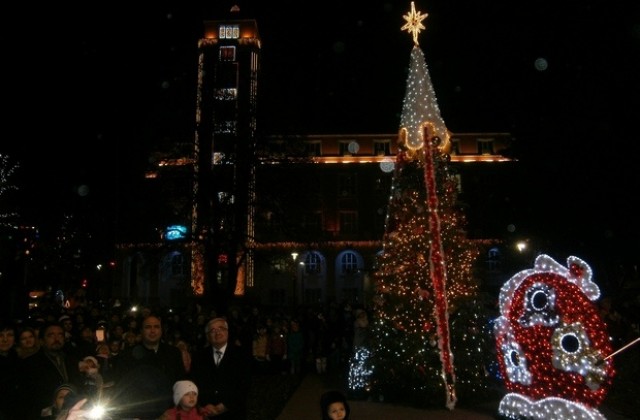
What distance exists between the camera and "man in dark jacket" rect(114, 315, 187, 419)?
5.83 metres

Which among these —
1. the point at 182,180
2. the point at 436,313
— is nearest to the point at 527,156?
the point at 182,180

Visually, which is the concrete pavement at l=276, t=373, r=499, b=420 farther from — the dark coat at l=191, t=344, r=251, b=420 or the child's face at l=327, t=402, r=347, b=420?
the child's face at l=327, t=402, r=347, b=420

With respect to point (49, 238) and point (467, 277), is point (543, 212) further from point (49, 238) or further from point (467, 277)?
point (49, 238)

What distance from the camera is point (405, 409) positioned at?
12.4 meters

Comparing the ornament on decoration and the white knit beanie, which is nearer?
the white knit beanie

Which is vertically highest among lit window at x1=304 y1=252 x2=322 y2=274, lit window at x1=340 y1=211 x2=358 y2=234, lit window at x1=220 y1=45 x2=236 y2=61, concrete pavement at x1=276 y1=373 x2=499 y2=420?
lit window at x1=220 y1=45 x2=236 y2=61

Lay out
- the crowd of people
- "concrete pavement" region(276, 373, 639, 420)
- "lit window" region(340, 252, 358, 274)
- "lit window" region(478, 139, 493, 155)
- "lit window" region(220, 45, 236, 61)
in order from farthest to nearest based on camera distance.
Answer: "lit window" region(478, 139, 493, 155) < "lit window" region(340, 252, 358, 274) < "lit window" region(220, 45, 236, 61) < "concrete pavement" region(276, 373, 639, 420) < the crowd of people

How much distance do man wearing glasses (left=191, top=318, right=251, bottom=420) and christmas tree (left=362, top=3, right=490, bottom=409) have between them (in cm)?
718

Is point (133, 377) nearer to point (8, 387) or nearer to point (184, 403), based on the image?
point (184, 403)

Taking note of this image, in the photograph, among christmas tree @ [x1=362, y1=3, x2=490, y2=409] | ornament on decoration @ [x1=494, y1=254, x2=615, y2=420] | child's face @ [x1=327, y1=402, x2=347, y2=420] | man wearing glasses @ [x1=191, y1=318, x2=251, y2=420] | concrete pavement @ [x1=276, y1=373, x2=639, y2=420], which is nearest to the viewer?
child's face @ [x1=327, y1=402, x2=347, y2=420]

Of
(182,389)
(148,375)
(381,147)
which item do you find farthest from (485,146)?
(182,389)

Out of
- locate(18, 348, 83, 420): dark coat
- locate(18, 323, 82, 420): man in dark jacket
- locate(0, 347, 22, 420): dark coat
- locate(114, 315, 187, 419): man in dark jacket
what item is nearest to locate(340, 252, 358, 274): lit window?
locate(18, 323, 82, 420): man in dark jacket

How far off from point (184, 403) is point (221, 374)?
0.76 metres

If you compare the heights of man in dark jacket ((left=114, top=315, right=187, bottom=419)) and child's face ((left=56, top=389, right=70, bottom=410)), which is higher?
man in dark jacket ((left=114, top=315, right=187, bottom=419))
